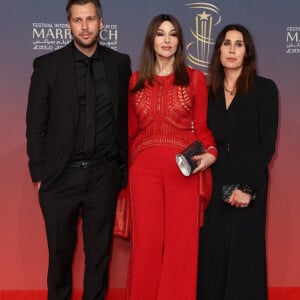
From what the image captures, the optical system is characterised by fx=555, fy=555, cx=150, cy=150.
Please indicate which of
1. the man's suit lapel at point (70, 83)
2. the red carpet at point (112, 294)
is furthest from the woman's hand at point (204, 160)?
the red carpet at point (112, 294)

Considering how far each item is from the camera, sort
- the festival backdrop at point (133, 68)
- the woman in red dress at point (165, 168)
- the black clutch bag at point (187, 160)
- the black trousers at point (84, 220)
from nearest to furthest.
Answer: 1. the black clutch bag at point (187, 160)
2. the woman in red dress at point (165, 168)
3. the black trousers at point (84, 220)
4. the festival backdrop at point (133, 68)

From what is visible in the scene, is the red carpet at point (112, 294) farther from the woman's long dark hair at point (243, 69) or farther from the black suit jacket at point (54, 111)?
the woman's long dark hair at point (243, 69)

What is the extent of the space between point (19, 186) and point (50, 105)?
80cm

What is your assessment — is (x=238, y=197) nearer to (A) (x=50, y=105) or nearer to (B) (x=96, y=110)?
(B) (x=96, y=110)

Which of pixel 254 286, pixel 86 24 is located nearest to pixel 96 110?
pixel 86 24

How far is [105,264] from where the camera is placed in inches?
118

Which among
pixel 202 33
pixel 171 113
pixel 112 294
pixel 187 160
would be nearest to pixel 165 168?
pixel 187 160

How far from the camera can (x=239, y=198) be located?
2.76m

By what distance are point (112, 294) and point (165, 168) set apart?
1.20 metres

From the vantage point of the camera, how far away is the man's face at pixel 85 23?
108 inches

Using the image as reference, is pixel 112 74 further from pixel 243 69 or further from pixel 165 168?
pixel 243 69

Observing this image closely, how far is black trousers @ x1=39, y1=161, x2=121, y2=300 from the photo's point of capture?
2834 millimetres

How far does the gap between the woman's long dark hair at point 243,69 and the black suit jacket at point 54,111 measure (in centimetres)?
49

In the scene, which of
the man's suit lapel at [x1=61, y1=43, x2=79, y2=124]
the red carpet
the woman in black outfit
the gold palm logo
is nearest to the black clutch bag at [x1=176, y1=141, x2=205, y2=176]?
the woman in black outfit
